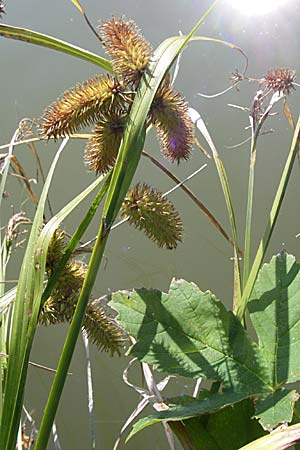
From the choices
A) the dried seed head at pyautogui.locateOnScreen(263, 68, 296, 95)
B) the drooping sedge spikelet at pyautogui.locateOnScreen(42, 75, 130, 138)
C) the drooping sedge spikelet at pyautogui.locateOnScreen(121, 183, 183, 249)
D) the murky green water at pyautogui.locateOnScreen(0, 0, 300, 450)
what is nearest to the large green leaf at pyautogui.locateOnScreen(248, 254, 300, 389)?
the drooping sedge spikelet at pyautogui.locateOnScreen(121, 183, 183, 249)

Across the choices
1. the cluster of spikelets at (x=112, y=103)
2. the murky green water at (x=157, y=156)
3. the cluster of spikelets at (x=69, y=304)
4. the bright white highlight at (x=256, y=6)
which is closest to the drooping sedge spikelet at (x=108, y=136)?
the cluster of spikelets at (x=112, y=103)

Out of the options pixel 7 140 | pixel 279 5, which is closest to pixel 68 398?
pixel 7 140

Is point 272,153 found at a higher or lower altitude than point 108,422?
higher

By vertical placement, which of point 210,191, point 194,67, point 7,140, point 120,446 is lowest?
point 120,446

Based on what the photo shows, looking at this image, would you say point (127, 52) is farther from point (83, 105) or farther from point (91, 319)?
point (91, 319)

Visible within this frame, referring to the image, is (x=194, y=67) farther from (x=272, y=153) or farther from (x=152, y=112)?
(x=152, y=112)

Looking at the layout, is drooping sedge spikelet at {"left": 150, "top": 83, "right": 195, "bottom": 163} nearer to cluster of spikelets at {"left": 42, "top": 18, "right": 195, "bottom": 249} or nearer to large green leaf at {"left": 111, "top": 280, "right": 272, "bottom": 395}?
cluster of spikelets at {"left": 42, "top": 18, "right": 195, "bottom": 249}

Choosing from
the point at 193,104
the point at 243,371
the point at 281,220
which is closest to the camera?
the point at 243,371

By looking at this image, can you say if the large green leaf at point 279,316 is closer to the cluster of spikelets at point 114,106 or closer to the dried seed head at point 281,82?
the cluster of spikelets at point 114,106
